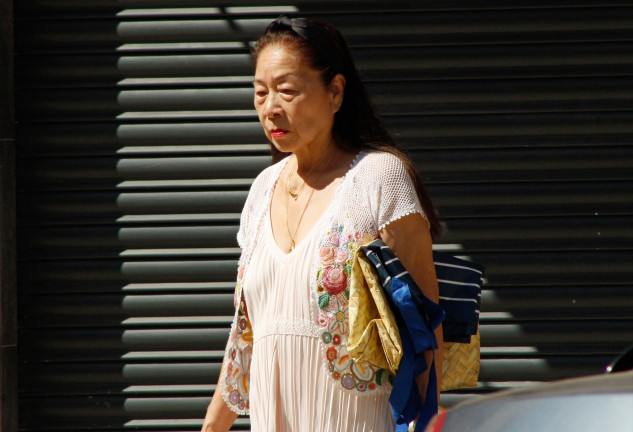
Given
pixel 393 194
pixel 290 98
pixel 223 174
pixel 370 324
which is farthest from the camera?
pixel 223 174

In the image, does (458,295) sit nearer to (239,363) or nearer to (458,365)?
(458,365)

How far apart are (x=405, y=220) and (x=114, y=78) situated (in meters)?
3.00

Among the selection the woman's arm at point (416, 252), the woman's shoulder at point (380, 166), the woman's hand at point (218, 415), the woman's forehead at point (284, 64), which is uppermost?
the woman's forehead at point (284, 64)

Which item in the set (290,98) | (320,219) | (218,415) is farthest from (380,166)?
(218,415)

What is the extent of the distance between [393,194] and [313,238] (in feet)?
Answer: 0.89

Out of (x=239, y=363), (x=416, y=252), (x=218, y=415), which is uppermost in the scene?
(x=416, y=252)

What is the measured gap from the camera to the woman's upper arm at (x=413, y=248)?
9.18ft

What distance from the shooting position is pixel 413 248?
2.81 meters

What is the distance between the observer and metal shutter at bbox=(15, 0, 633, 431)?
204 inches

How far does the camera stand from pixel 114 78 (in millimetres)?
5332

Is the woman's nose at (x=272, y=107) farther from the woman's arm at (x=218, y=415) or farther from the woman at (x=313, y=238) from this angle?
the woman's arm at (x=218, y=415)

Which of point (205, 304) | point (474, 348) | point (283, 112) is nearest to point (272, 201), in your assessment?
point (283, 112)

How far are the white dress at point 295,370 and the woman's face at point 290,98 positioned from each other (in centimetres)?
32

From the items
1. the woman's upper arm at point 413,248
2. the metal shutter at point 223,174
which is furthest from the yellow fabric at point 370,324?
the metal shutter at point 223,174
